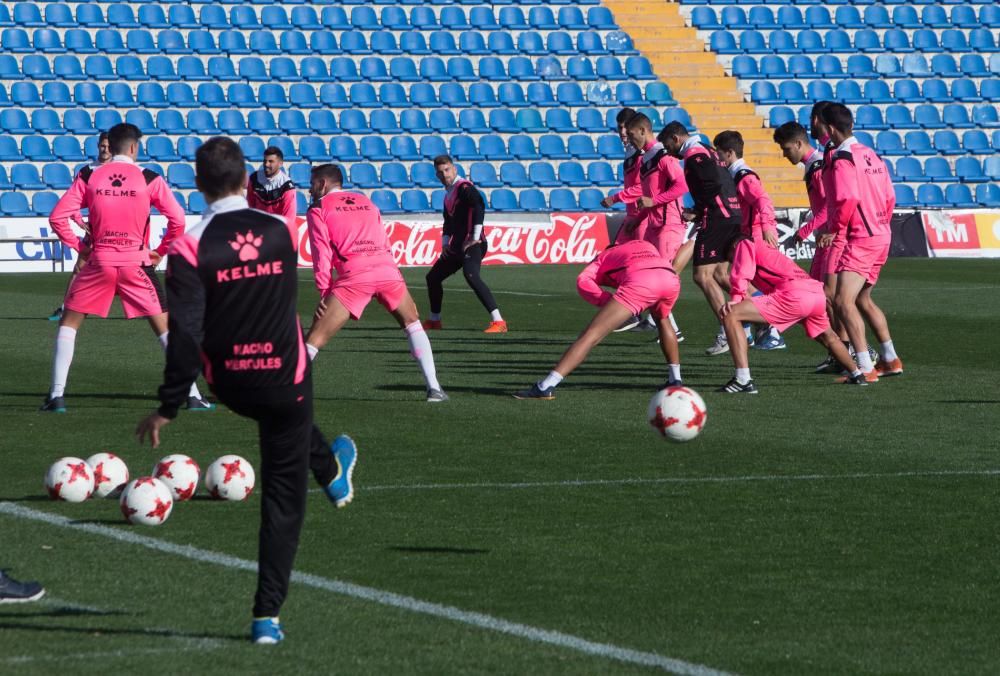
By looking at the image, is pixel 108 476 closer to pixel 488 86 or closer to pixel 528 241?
pixel 528 241

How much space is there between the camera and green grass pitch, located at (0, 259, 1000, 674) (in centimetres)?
548

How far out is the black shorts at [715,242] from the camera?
53.4 feet

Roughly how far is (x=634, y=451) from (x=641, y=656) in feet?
15.8

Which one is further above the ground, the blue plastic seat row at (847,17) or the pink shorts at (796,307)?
the blue plastic seat row at (847,17)

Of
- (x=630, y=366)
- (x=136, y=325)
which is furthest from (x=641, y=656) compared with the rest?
(x=136, y=325)

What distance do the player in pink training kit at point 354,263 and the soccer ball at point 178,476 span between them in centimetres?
445

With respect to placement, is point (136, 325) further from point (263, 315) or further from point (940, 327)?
point (263, 315)

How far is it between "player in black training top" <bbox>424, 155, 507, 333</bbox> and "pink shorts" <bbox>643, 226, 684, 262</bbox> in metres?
3.13

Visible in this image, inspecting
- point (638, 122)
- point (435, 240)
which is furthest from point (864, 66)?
point (638, 122)

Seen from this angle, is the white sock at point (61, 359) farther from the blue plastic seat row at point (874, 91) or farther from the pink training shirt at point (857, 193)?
the blue plastic seat row at point (874, 91)

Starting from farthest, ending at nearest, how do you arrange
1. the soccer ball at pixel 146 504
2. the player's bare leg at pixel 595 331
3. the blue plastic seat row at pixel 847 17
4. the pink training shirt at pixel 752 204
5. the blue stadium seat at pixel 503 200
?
the blue plastic seat row at pixel 847 17
the blue stadium seat at pixel 503 200
the pink training shirt at pixel 752 204
the player's bare leg at pixel 595 331
the soccer ball at pixel 146 504

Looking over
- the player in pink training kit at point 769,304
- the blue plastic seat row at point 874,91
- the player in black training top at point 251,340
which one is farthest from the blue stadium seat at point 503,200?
the player in black training top at point 251,340

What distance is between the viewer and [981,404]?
12.4m

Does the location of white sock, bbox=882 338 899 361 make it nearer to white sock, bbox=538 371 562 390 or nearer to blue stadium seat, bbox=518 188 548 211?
white sock, bbox=538 371 562 390
